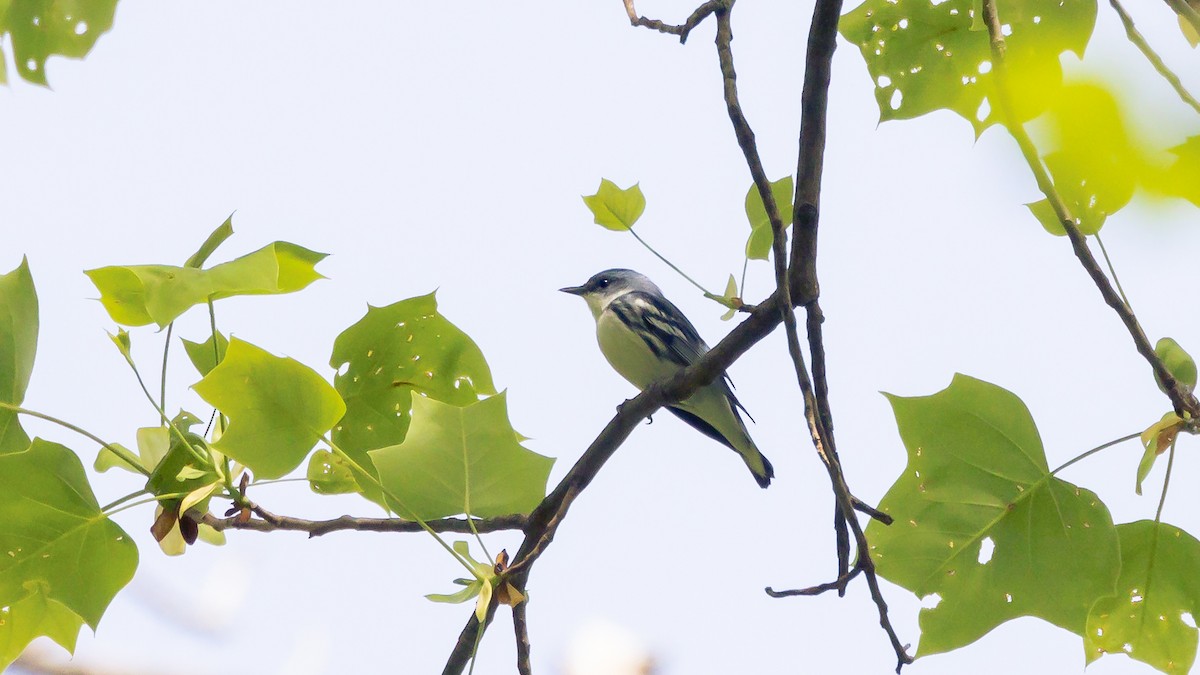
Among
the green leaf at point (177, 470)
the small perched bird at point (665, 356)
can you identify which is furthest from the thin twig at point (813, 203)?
the small perched bird at point (665, 356)

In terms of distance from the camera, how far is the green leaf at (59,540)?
5.86 feet

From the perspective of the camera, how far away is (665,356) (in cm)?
475

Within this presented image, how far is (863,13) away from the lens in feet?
7.61

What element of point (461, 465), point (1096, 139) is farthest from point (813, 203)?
point (1096, 139)

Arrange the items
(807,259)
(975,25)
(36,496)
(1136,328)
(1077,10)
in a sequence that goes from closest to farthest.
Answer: (1136,328)
(36,496)
(807,259)
(1077,10)
(975,25)

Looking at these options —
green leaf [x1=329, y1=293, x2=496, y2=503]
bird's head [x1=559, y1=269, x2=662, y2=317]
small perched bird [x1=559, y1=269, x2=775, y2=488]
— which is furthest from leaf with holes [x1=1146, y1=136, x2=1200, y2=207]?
bird's head [x1=559, y1=269, x2=662, y2=317]

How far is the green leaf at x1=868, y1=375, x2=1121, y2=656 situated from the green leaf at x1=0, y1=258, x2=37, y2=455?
1.57 m

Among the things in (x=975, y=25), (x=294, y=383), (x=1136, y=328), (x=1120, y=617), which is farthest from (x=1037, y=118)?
(x=975, y=25)

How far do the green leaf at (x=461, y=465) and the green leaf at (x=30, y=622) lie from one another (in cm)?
69

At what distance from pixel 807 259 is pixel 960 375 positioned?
1.12 feet

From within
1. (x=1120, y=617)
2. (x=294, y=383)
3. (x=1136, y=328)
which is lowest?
(x=294, y=383)

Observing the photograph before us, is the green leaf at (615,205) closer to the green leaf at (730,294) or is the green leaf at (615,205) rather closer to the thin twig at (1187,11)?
the green leaf at (730,294)

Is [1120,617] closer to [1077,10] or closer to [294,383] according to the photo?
[1077,10]

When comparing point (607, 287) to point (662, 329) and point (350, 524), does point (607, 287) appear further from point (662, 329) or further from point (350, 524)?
point (350, 524)
